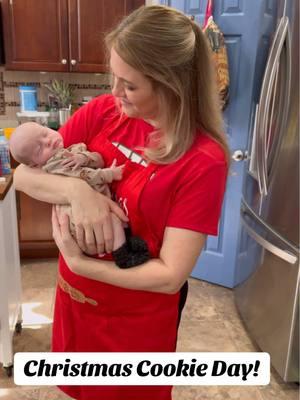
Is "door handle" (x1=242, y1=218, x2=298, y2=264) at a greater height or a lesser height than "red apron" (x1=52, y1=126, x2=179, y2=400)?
lesser

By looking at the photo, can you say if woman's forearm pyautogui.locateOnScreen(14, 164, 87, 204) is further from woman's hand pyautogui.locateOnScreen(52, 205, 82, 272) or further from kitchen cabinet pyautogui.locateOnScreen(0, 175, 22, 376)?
kitchen cabinet pyautogui.locateOnScreen(0, 175, 22, 376)

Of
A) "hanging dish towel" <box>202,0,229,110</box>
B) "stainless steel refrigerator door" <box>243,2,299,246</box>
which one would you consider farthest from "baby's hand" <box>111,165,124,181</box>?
"hanging dish towel" <box>202,0,229,110</box>

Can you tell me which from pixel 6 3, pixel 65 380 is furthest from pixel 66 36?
Answer: pixel 65 380

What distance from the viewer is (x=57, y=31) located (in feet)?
9.47

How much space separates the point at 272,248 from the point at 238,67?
112 cm

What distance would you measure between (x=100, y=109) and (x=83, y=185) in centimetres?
25

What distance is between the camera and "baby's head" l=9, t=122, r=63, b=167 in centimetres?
112

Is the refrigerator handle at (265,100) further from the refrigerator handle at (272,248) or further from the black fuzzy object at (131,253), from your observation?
the black fuzzy object at (131,253)

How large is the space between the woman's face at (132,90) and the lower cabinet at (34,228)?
2068mm

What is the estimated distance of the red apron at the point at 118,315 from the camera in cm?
108

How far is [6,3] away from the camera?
2.77 m

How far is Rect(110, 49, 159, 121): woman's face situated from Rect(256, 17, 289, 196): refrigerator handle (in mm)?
1142

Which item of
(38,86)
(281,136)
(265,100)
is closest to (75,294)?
(281,136)

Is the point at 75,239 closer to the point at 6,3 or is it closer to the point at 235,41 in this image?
the point at 235,41
